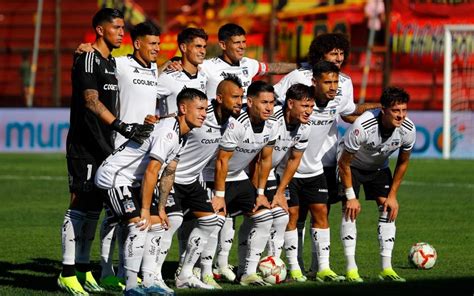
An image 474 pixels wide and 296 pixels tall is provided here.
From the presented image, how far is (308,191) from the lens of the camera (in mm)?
11719

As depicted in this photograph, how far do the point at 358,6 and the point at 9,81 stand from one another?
10826mm

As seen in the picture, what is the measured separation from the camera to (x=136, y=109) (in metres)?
11.0

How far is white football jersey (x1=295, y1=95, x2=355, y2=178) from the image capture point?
11.6m

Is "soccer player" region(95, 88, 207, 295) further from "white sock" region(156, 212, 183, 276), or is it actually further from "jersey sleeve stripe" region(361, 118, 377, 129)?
"jersey sleeve stripe" region(361, 118, 377, 129)

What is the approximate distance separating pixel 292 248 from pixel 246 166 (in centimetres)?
93

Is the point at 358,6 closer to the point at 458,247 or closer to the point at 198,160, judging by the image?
the point at 458,247

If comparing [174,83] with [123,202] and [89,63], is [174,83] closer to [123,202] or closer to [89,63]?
[89,63]

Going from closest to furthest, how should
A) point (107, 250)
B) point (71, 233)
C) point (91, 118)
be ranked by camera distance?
point (71, 233) < point (91, 118) < point (107, 250)

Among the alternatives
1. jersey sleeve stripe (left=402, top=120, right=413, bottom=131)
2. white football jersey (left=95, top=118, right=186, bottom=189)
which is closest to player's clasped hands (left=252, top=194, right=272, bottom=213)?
white football jersey (left=95, top=118, right=186, bottom=189)

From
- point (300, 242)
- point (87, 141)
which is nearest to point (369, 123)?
→ point (300, 242)

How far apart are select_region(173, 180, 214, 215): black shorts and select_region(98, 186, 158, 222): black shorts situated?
895 millimetres

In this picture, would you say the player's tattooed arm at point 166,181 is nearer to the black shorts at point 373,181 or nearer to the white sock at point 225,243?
the white sock at point 225,243

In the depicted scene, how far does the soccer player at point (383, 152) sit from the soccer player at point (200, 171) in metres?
1.32

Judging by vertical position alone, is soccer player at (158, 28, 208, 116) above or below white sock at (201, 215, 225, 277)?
above
